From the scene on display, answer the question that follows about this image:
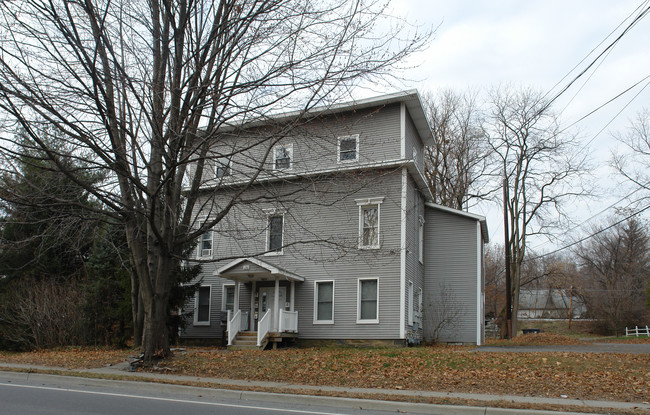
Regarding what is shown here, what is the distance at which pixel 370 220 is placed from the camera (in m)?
22.5

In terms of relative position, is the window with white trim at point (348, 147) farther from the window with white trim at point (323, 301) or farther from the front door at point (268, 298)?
the front door at point (268, 298)

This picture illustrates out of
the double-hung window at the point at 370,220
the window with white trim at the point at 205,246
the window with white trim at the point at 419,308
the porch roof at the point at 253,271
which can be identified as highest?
the double-hung window at the point at 370,220

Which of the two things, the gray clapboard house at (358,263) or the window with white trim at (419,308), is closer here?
the gray clapboard house at (358,263)

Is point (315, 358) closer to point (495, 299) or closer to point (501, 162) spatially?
point (501, 162)

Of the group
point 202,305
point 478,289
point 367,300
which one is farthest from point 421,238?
point 202,305

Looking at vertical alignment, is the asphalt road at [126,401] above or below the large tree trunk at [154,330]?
below

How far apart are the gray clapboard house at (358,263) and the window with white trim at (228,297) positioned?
54 mm

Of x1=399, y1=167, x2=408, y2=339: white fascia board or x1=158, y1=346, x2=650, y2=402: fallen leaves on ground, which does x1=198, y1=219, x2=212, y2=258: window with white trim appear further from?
x1=158, y1=346, x2=650, y2=402: fallen leaves on ground

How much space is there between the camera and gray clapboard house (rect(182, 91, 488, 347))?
21453 millimetres

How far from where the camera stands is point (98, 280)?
70.9ft

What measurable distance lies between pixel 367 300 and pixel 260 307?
189 inches

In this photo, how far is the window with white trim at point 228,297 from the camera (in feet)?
80.4

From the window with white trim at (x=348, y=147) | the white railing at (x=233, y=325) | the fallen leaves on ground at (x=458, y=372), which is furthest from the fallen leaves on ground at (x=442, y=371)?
the window with white trim at (x=348, y=147)

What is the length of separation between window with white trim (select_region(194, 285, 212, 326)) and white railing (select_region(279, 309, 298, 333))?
15.3 feet
